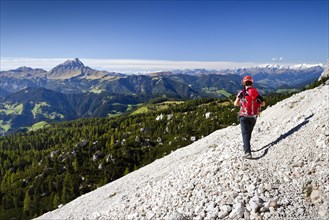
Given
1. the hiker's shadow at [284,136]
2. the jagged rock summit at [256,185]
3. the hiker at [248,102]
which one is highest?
the hiker at [248,102]

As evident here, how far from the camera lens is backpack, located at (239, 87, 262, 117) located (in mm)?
19062

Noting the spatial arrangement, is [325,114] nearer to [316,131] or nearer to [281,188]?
[316,131]

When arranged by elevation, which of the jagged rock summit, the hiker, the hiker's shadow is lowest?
the jagged rock summit

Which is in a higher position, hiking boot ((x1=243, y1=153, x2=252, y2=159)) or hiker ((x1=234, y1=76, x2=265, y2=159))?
hiker ((x1=234, y1=76, x2=265, y2=159))

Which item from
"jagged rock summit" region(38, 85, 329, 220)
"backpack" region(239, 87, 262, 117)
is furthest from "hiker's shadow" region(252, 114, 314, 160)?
"backpack" region(239, 87, 262, 117)

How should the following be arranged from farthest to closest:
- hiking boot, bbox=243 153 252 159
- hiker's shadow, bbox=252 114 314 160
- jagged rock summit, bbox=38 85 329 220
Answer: hiker's shadow, bbox=252 114 314 160 → hiking boot, bbox=243 153 252 159 → jagged rock summit, bbox=38 85 329 220

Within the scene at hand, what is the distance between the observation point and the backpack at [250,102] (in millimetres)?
19062

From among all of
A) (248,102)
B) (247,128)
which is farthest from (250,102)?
(247,128)

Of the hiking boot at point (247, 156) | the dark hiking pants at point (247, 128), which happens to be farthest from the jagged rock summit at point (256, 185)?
the dark hiking pants at point (247, 128)

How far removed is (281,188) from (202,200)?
4.30 metres

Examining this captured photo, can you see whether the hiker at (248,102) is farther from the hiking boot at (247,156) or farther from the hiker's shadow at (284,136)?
the hiker's shadow at (284,136)

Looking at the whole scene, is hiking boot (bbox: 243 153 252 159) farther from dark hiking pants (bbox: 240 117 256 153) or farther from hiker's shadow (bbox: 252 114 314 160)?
hiker's shadow (bbox: 252 114 314 160)

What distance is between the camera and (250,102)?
1906 cm

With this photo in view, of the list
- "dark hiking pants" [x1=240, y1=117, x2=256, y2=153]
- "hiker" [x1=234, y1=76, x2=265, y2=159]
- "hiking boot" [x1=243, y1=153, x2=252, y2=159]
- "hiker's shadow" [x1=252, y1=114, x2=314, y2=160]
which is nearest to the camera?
"hiker" [x1=234, y1=76, x2=265, y2=159]
